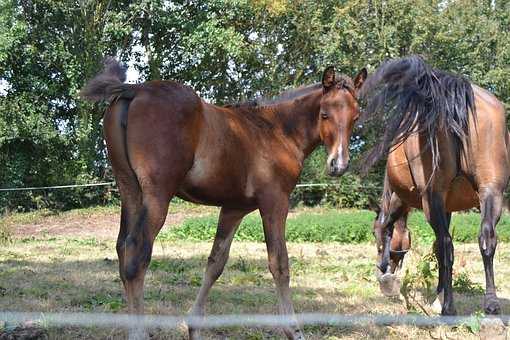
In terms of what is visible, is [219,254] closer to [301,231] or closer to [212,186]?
[212,186]

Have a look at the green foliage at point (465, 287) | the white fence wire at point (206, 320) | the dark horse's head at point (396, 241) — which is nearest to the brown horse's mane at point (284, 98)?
the white fence wire at point (206, 320)

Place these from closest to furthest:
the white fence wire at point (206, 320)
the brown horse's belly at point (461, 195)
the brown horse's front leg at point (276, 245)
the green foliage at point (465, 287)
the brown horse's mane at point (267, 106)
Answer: the white fence wire at point (206, 320)
the brown horse's front leg at point (276, 245)
the brown horse's mane at point (267, 106)
the brown horse's belly at point (461, 195)
the green foliage at point (465, 287)

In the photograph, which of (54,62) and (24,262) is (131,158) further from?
(54,62)

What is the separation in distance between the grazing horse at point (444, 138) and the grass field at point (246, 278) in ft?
1.78

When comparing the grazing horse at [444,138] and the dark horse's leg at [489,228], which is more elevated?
the grazing horse at [444,138]

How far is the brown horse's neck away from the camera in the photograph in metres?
5.56

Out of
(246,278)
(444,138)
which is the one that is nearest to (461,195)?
(444,138)

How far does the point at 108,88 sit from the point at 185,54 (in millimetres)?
Answer: 18248

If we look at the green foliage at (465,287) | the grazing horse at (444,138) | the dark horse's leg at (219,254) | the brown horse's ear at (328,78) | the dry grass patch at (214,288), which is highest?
the brown horse's ear at (328,78)

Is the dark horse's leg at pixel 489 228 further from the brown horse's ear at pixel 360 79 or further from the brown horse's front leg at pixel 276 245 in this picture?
the brown horse's front leg at pixel 276 245

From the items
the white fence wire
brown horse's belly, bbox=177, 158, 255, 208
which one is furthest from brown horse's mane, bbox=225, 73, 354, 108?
the white fence wire

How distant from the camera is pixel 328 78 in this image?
5324 mm

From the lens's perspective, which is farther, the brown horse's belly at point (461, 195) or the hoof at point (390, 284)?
the hoof at point (390, 284)

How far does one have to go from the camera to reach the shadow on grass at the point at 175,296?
5383 mm
